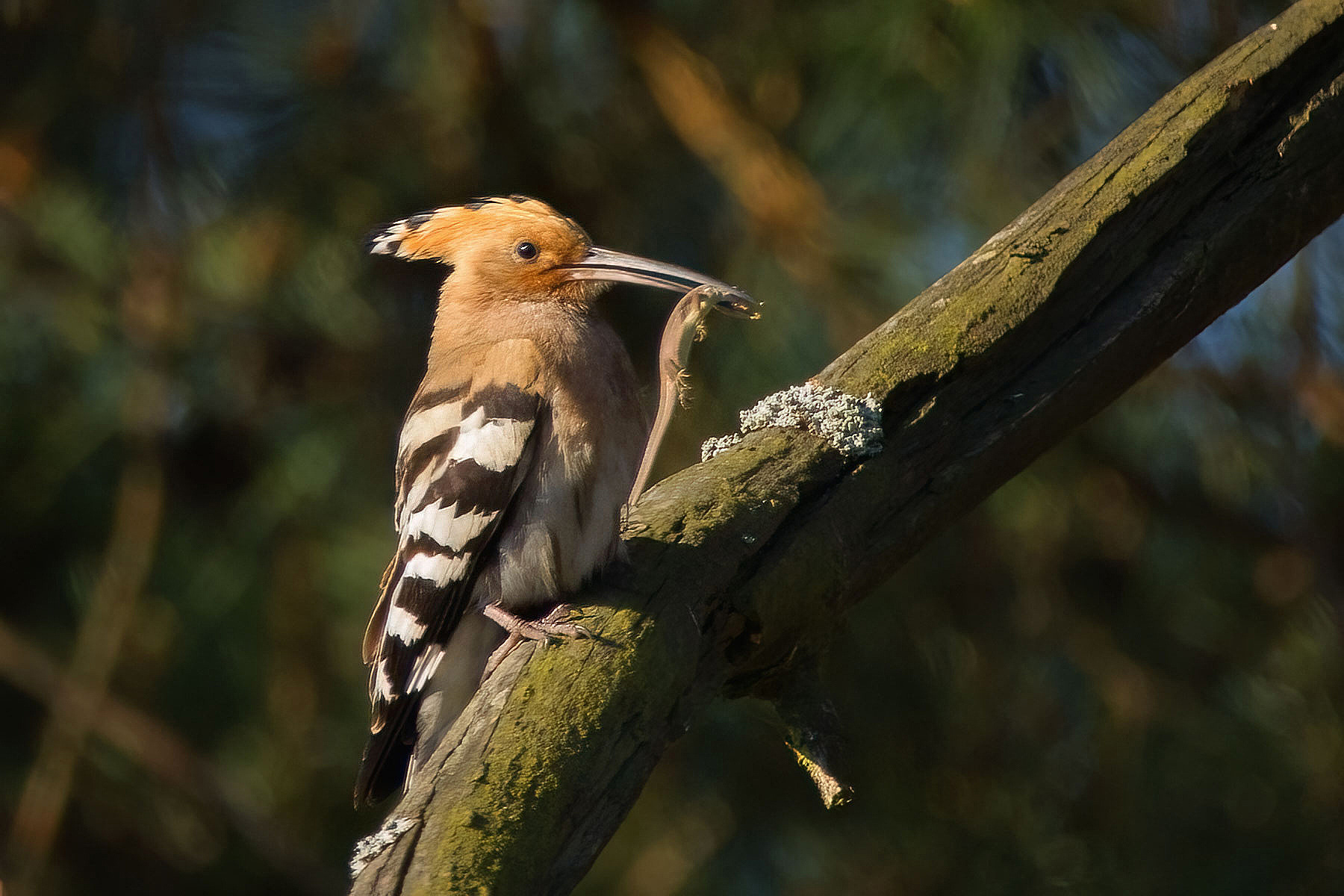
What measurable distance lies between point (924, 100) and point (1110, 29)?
51cm

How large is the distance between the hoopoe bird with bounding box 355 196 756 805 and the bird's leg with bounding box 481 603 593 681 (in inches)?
0.5

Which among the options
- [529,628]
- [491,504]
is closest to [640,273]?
[491,504]

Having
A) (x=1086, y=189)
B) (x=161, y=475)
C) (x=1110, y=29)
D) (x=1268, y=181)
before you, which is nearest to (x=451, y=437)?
(x=1086, y=189)

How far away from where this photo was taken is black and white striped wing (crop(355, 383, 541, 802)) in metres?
2.31

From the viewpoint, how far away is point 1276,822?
3705 millimetres

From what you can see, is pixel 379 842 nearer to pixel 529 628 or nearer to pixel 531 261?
pixel 529 628

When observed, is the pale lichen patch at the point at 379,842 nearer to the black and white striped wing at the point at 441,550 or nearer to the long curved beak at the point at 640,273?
the black and white striped wing at the point at 441,550

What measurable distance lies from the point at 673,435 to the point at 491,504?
3.68 feet

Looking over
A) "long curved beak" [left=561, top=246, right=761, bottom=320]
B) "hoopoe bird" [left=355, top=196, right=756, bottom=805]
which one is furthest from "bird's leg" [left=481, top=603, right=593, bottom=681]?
"long curved beak" [left=561, top=246, right=761, bottom=320]

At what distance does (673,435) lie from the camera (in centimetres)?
339

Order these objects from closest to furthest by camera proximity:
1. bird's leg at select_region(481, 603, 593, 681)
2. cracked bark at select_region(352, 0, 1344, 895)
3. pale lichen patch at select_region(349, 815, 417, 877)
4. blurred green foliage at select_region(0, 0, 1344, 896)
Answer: pale lichen patch at select_region(349, 815, 417, 877)
bird's leg at select_region(481, 603, 593, 681)
cracked bark at select_region(352, 0, 1344, 895)
blurred green foliage at select_region(0, 0, 1344, 896)

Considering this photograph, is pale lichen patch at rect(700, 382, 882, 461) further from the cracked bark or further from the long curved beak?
the long curved beak

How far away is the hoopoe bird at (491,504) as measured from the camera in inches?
89.3

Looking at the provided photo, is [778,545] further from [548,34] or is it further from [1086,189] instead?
[548,34]
